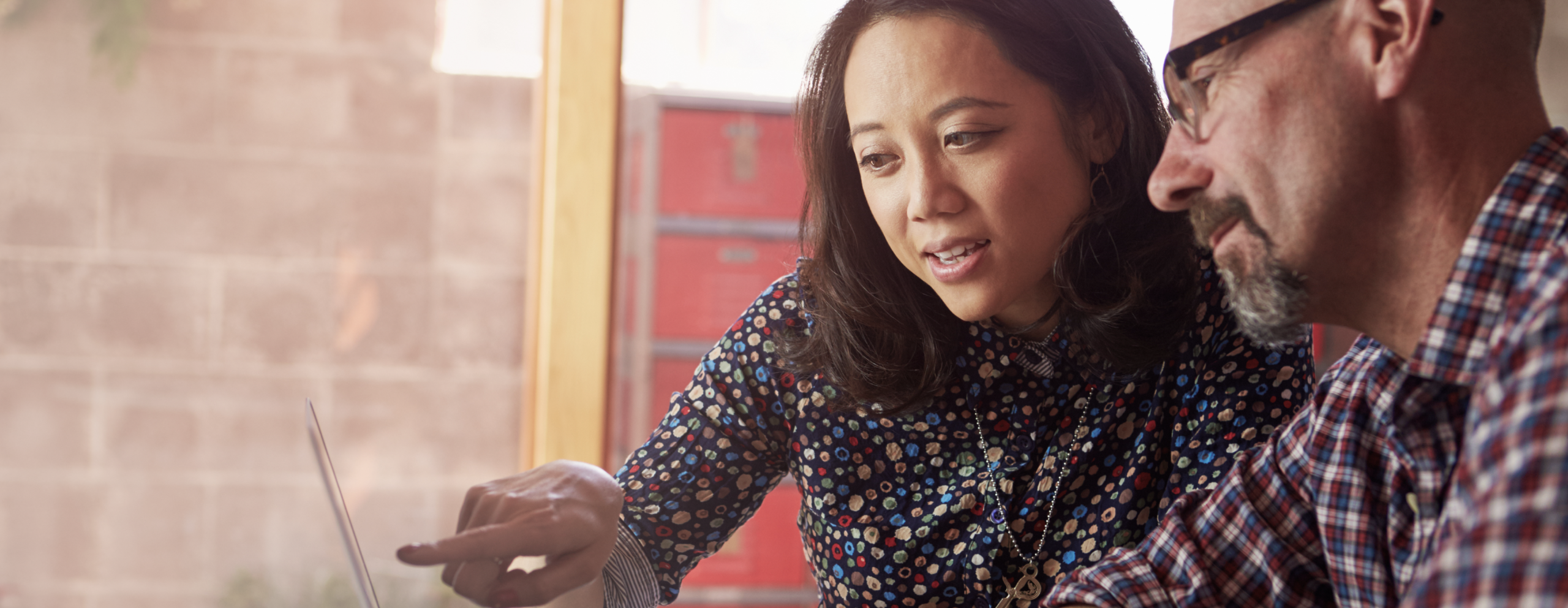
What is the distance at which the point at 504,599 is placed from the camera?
735 mm

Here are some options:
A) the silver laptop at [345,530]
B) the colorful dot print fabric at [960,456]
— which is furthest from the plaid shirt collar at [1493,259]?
the silver laptop at [345,530]

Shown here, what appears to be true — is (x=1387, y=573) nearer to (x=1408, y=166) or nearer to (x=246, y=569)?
(x=1408, y=166)

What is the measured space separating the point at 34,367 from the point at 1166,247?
2140mm

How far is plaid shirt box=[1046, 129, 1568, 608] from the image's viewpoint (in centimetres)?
39

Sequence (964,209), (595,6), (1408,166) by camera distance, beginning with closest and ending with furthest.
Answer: (1408,166) → (964,209) → (595,6)

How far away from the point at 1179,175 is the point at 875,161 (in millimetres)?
340

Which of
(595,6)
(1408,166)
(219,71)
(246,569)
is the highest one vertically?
(595,6)

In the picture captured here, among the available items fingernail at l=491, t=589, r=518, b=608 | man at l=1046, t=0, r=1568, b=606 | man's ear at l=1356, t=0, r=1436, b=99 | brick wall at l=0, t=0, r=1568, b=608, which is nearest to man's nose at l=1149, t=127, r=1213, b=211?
man at l=1046, t=0, r=1568, b=606

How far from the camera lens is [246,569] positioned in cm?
212

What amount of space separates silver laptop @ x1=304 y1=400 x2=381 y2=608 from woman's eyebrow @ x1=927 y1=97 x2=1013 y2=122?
57 centimetres

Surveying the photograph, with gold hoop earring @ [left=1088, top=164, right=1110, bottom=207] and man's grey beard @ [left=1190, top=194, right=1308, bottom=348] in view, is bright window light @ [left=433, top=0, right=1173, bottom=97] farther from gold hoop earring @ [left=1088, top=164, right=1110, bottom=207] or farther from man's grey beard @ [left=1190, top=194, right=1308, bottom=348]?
man's grey beard @ [left=1190, top=194, right=1308, bottom=348]

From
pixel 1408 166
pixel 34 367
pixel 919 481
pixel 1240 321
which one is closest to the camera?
pixel 1408 166

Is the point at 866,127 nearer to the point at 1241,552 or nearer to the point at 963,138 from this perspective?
the point at 963,138

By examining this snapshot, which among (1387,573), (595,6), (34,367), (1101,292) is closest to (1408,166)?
(1387,573)
